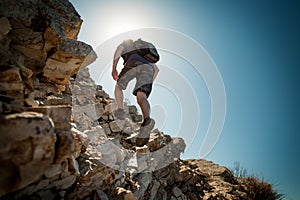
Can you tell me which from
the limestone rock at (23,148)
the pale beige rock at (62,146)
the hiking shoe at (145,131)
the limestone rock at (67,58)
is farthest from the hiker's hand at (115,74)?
the limestone rock at (23,148)

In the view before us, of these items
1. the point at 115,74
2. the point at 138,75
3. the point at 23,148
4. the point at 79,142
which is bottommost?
the point at 23,148

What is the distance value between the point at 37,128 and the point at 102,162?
7.69ft

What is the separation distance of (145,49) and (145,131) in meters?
1.85

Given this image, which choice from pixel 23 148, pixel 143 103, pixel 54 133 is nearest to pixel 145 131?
pixel 143 103

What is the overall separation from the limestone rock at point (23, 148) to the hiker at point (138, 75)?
292 centimetres

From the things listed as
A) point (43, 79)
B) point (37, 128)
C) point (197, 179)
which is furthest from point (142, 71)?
point (197, 179)

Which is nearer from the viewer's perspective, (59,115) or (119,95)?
(59,115)

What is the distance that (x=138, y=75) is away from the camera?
484 cm

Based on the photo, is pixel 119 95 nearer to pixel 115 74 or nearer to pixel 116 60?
pixel 115 74

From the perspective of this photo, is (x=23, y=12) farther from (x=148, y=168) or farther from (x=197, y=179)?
(x=197, y=179)

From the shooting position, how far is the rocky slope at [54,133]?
1.58m

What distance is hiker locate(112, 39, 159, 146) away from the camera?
4.59 m

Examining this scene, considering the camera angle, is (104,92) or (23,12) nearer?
(23,12)

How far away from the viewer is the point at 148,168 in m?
5.55
